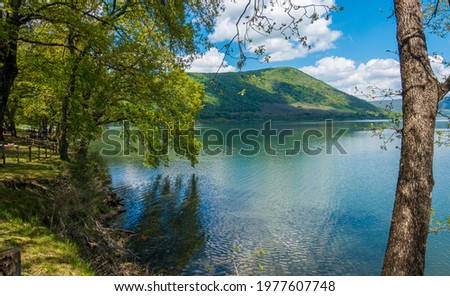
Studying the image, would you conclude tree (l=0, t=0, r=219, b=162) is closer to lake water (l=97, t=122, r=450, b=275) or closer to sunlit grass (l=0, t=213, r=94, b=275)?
sunlit grass (l=0, t=213, r=94, b=275)

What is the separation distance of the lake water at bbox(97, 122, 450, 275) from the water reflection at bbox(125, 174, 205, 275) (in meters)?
0.06

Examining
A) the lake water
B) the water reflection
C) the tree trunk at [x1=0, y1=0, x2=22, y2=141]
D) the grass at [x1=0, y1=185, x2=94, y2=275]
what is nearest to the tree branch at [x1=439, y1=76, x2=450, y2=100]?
the lake water

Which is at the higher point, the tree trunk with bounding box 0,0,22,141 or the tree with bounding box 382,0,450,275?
the tree trunk with bounding box 0,0,22,141

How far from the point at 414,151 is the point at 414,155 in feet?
0.22

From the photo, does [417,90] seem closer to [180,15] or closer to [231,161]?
[180,15]

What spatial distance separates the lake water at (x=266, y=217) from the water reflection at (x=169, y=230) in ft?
0.21

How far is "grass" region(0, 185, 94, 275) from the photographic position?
27.4ft

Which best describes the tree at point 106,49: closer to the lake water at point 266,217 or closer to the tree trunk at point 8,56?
the tree trunk at point 8,56

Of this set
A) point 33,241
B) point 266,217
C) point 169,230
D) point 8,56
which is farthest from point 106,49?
point 266,217

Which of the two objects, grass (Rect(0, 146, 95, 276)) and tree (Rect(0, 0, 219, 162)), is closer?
grass (Rect(0, 146, 95, 276))

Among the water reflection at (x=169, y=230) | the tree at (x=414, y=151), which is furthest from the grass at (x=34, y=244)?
the tree at (x=414, y=151)

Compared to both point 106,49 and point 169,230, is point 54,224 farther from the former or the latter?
point 169,230

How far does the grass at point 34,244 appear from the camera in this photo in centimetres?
835

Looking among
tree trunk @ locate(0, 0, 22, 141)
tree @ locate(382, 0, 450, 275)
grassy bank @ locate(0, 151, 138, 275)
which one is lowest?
grassy bank @ locate(0, 151, 138, 275)
